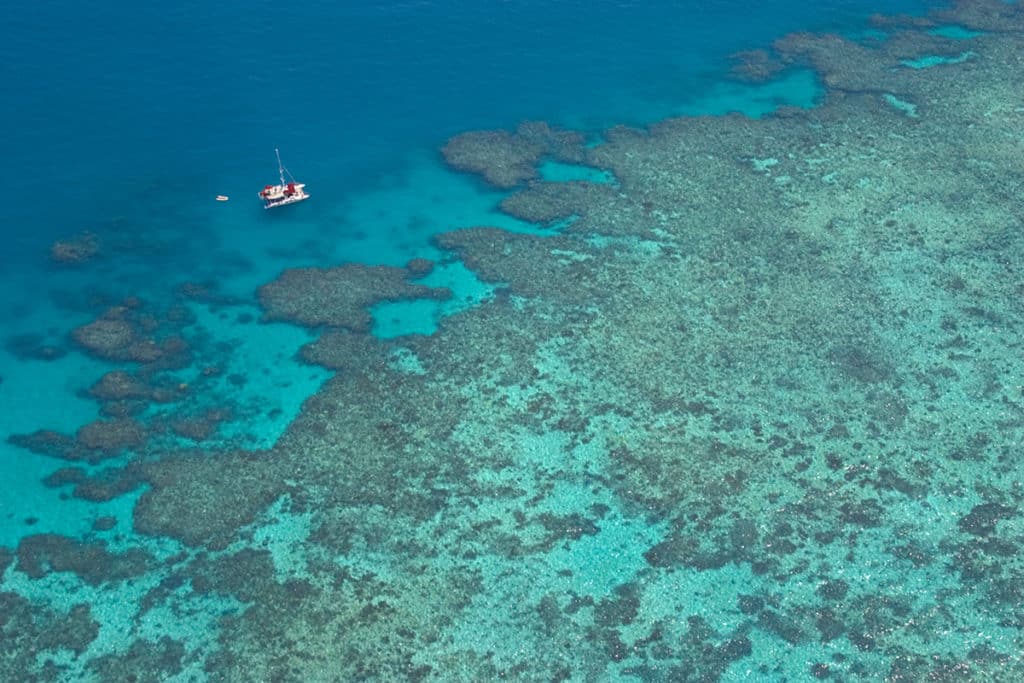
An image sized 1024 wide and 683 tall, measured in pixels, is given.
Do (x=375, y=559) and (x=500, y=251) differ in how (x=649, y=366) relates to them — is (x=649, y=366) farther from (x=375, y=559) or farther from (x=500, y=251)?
(x=375, y=559)

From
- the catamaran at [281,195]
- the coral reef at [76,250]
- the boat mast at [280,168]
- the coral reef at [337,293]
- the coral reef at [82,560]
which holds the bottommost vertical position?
the coral reef at [82,560]

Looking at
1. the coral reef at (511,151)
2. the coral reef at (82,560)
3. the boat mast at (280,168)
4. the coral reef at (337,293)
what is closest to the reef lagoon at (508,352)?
the coral reef at (82,560)

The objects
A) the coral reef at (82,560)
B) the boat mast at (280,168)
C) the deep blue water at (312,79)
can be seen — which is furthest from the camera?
the deep blue water at (312,79)

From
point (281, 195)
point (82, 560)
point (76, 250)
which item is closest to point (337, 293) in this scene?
point (281, 195)

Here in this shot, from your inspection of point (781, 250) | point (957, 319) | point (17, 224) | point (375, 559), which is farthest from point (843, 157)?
point (17, 224)

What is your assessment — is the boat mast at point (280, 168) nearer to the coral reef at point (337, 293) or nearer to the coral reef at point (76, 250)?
the coral reef at point (337, 293)

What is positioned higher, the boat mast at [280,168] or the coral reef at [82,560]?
the boat mast at [280,168]

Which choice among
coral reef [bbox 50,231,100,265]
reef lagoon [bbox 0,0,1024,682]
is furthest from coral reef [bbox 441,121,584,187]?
coral reef [bbox 50,231,100,265]

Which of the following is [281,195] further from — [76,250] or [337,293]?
[76,250]

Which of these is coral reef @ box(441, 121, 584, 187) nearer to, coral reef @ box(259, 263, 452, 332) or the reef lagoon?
the reef lagoon
